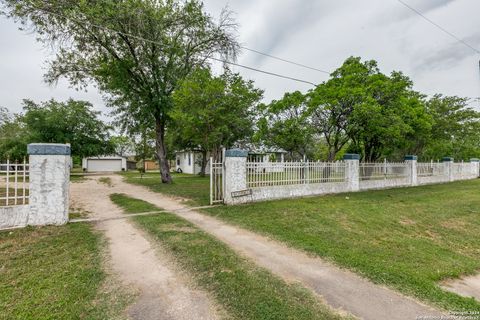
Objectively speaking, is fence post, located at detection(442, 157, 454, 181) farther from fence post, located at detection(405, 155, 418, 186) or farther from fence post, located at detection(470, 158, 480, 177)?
fence post, located at detection(470, 158, 480, 177)

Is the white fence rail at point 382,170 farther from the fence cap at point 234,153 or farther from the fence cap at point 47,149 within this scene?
the fence cap at point 47,149

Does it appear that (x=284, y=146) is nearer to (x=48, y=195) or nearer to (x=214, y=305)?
(x=48, y=195)

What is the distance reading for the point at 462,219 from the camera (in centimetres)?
739

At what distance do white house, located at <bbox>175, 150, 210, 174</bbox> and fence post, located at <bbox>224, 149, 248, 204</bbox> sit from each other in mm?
17573

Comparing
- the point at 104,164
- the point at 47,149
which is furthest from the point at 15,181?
the point at 104,164

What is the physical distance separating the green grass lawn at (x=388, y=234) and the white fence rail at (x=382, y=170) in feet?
10.6

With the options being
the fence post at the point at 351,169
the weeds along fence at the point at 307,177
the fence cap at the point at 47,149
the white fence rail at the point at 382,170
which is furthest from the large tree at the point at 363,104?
the fence cap at the point at 47,149

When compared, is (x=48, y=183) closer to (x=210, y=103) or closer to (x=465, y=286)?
(x=465, y=286)

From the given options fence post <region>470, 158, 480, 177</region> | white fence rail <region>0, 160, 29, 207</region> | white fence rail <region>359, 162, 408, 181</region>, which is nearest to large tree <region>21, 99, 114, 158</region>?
white fence rail <region>0, 160, 29, 207</region>

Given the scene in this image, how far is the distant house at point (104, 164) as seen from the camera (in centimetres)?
3500

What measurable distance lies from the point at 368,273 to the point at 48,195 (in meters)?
6.58

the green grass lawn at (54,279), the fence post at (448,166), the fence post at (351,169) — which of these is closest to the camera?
the green grass lawn at (54,279)

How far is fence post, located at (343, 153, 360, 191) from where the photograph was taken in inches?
464

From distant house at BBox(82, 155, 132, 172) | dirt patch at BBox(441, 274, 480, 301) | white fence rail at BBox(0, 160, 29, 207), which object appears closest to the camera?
dirt patch at BBox(441, 274, 480, 301)
